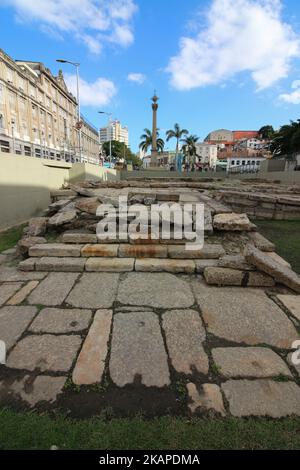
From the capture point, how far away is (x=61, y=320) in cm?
200

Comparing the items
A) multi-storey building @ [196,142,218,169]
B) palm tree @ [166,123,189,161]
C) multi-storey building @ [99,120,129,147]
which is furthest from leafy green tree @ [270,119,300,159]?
multi-storey building @ [99,120,129,147]

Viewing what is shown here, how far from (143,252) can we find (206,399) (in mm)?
2039

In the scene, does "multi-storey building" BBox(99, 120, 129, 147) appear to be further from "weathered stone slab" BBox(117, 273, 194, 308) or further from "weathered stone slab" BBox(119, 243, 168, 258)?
"weathered stone slab" BBox(117, 273, 194, 308)

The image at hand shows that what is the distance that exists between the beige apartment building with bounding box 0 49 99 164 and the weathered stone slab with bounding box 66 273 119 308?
744 inches

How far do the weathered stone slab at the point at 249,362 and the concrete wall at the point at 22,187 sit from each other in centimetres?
534

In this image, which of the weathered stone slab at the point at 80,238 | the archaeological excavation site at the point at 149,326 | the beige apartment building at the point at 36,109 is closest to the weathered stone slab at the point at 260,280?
the archaeological excavation site at the point at 149,326

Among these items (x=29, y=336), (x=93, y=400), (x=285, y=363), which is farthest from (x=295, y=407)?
(x=29, y=336)

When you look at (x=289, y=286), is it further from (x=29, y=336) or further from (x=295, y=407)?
(x=29, y=336)

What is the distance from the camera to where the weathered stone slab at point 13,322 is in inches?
70.8

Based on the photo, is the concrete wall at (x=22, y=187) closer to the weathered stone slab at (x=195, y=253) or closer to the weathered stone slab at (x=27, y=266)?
the weathered stone slab at (x=27, y=266)

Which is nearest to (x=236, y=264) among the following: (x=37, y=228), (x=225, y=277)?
(x=225, y=277)

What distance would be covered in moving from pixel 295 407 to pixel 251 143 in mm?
89606

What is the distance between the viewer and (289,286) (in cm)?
249

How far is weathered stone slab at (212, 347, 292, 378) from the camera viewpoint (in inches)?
59.3
